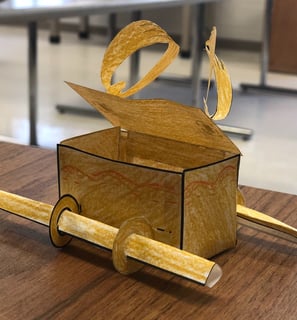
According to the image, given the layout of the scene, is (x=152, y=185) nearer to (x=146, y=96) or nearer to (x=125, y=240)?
(x=125, y=240)

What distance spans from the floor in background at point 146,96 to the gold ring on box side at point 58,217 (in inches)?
66.8

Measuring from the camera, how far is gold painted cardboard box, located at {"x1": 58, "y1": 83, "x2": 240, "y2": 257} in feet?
1.82

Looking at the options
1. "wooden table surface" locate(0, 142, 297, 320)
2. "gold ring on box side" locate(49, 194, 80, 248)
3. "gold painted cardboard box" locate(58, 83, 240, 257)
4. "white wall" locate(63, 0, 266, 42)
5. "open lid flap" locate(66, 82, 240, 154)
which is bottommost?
"white wall" locate(63, 0, 266, 42)

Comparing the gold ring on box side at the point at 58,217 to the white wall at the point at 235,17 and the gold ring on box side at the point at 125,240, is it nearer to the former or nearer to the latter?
the gold ring on box side at the point at 125,240

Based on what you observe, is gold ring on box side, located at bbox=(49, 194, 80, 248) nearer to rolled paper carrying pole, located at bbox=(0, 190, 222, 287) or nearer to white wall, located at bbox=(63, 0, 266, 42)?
rolled paper carrying pole, located at bbox=(0, 190, 222, 287)

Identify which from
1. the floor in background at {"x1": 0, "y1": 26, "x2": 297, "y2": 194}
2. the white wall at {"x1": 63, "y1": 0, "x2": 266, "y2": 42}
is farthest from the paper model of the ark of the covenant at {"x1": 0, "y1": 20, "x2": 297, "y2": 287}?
the white wall at {"x1": 63, "y1": 0, "x2": 266, "y2": 42}

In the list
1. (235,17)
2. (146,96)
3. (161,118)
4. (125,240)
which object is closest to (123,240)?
(125,240)

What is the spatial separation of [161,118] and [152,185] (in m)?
0.08

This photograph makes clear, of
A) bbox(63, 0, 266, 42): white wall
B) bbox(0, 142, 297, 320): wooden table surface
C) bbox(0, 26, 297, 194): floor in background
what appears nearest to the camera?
bbox(0, 142, 297, 320): wooden table surface

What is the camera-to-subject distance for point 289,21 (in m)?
4.61

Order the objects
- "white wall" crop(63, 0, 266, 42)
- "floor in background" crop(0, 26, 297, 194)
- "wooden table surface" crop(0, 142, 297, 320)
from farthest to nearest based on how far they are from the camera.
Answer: "white wall" crop(63, 0, 266, 42) → "floor in background" crop(0, 26, 297, 194) → "wooden table surface" crop(0, 142, 297, 320)

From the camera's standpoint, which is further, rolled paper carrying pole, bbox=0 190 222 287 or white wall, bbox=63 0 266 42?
white wall, bbox=63 0 266 42

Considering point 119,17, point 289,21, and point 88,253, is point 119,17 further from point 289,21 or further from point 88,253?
point 88,253

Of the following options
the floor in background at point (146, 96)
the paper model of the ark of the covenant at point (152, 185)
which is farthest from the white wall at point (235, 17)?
the paper model of the ark of the covenant at point (152, 185)
